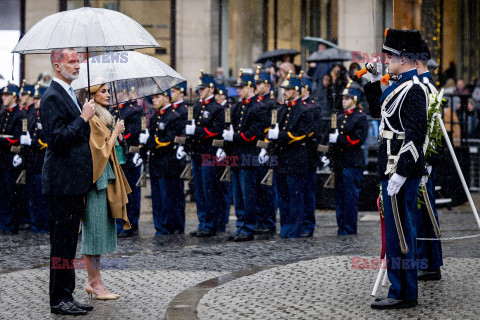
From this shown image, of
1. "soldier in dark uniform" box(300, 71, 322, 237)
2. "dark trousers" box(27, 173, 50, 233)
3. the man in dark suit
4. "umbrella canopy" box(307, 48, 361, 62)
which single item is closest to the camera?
the man in dark suit

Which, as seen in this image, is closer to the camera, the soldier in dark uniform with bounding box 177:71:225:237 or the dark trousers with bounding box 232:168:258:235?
the dark trousers with bounding box 232:168:258:235

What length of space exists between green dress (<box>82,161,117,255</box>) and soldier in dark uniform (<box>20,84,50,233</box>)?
18.7 ft

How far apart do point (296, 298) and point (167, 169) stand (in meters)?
5.45

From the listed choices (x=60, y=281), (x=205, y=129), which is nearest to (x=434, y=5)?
(x=205, y=129)

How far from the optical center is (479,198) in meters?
16.8

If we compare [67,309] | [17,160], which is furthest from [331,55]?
[67,309]

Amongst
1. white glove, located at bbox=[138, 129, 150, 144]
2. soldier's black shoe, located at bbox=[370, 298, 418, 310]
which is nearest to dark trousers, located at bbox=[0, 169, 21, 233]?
white glove, located at bbox=[138, 129, 150, 144]

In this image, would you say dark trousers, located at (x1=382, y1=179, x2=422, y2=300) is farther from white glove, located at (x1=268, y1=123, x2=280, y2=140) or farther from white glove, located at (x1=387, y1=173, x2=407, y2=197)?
white glove, located at (x1=268, y1=123, x2=280, y2=140)

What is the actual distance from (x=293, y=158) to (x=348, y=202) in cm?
94

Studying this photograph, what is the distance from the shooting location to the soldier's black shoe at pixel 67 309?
22.7ft

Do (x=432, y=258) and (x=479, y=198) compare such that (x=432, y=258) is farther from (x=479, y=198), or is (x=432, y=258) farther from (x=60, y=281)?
(x=479, y=198)

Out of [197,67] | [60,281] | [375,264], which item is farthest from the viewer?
[197,67]

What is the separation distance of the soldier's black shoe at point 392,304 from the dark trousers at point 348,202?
16.2 feet

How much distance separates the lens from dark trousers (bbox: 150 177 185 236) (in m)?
12.4
